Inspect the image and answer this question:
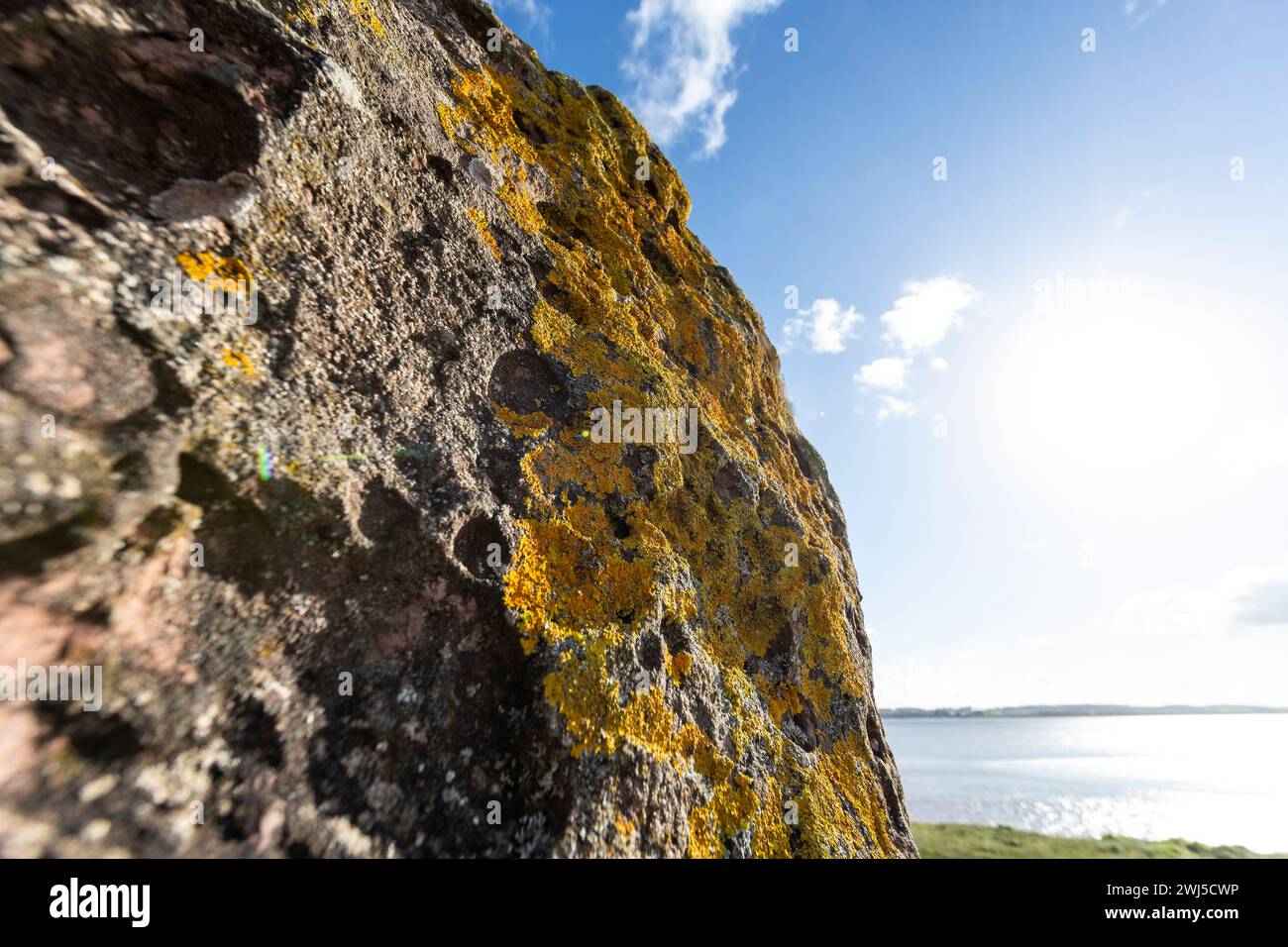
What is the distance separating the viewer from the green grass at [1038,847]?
116 ft

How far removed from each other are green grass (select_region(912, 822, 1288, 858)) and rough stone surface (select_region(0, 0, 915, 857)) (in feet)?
130

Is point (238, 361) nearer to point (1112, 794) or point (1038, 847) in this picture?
point (1038, 847)

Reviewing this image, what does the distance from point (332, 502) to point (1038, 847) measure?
5312 centimetres

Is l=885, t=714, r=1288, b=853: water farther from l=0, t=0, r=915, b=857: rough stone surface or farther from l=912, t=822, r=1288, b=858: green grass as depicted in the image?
l=0, t=0, r=915, b=857: rough stone surface

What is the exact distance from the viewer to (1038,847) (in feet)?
126

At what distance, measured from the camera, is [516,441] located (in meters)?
6.79

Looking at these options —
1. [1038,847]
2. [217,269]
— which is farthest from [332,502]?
[1038,847]

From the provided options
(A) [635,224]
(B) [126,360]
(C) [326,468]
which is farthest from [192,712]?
(A) [635,224]

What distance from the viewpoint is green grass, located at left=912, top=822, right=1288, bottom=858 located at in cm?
3550

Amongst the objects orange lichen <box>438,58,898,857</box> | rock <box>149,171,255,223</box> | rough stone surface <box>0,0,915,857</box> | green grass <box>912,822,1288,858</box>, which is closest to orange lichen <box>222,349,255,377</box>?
rough stone surface <box>0,0,915,857</box>

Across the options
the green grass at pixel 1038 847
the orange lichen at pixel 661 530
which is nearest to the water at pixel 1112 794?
the green grass at pixel 1038 847
